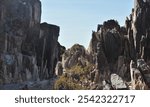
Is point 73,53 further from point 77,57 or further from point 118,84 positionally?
point 118,84

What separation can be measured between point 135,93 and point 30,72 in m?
40.3

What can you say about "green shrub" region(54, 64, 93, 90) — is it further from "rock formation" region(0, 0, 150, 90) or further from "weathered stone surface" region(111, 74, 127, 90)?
"weathered stone surface" region(111, 74, 127, 90)

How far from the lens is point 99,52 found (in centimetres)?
2106

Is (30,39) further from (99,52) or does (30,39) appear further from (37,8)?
(99,52)

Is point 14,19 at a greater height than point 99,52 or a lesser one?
greater

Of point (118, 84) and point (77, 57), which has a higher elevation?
point (77, 57)

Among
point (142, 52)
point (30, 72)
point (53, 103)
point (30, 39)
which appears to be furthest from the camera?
point (30, 39)

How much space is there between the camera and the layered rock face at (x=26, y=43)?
44.3 m

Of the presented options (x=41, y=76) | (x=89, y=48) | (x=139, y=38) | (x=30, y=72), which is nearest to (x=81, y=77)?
(x=89, y=48)

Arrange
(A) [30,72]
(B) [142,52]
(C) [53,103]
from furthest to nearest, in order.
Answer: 1. (A) [30,72]
2. (B) [142,52]
3. (C) [53,103]

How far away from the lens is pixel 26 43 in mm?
53844

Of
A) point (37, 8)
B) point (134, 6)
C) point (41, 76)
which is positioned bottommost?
point (41, 76)

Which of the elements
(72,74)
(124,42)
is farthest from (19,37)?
(124,42)

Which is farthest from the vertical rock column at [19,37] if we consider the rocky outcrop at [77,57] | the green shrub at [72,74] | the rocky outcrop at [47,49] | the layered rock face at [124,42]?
the layered rock face at [124,42]
